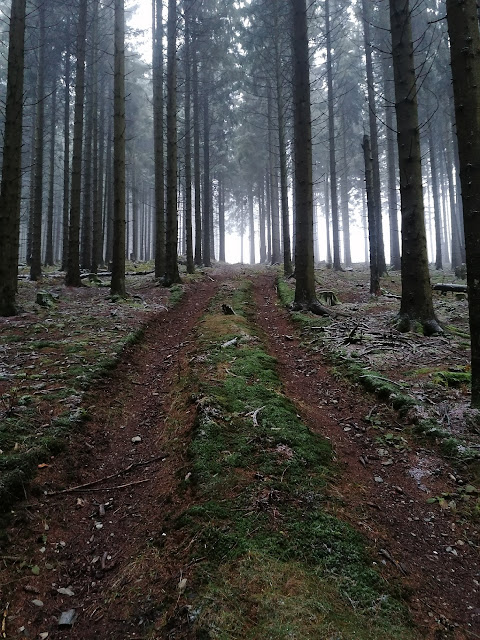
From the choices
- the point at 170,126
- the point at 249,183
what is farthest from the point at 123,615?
the point at 249,183

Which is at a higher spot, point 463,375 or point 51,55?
A: point 51,55

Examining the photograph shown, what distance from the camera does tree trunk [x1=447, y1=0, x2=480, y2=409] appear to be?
168 inches

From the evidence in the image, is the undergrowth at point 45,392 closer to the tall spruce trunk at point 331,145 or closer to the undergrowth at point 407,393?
the undergrowth at point 407,393

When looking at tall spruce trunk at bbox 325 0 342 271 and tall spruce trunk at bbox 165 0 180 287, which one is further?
tall spruce trunk at bbox 325 0 342 271

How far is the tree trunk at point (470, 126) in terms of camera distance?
426cm

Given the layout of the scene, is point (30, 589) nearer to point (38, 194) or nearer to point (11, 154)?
point (11, 154)

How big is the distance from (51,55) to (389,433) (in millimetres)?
22980

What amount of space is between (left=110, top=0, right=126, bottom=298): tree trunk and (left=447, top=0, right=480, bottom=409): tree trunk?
9570 millimetres

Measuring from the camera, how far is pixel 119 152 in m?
12.0

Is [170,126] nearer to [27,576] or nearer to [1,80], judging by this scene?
[27,576]

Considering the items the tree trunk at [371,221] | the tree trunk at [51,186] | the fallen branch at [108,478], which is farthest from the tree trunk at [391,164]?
the fallen branch at [108,478]

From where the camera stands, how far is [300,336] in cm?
853

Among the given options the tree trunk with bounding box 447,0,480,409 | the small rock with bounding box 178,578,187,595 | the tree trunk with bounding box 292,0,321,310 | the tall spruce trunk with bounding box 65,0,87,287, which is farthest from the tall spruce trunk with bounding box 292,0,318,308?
the small rock with bounding box 178,578,187,595

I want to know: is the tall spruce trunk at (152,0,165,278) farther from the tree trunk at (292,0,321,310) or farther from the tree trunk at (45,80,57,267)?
the tree trunk at (45,80,57,267)
